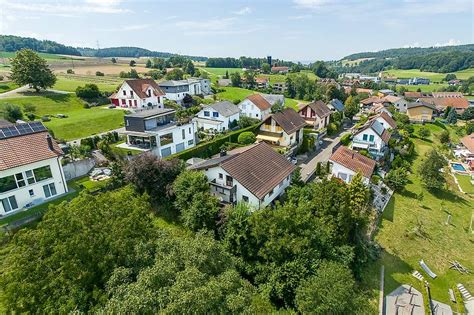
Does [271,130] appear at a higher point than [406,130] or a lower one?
higher

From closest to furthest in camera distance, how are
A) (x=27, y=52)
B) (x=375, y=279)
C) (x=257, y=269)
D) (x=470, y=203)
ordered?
(x=257, y=269) → (x=375, y=279) → (x=470, y=203) → (x=27, y=52)

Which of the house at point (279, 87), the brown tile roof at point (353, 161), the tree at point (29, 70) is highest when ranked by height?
the tree at point (29, 70)

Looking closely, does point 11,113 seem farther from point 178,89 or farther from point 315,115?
point 315,115

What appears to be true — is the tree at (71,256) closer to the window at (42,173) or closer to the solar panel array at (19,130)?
the window at (42,173)

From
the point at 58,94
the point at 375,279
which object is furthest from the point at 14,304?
the point at 58,94

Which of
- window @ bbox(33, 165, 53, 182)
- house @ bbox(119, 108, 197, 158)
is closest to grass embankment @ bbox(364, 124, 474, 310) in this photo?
house @ bbox(119, 108, 197, 158)

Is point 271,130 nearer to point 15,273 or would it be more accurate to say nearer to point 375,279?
point 375,279

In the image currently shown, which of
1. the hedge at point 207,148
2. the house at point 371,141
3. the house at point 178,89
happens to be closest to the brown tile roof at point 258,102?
the hedge at point 207,148
